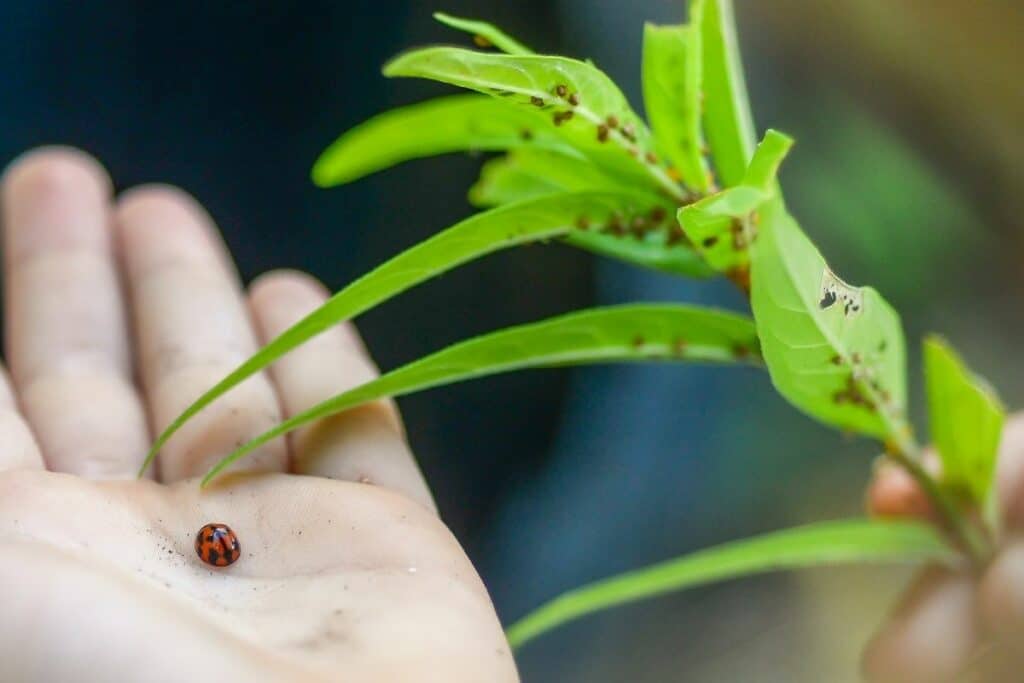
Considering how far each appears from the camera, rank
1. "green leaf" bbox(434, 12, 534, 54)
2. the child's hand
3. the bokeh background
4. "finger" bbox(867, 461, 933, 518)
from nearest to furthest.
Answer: "green leaf" bbox(434, 12, 534, 54) → the child's hand → "finger" bbox(867, 461, 933, 518) → the bokeh background

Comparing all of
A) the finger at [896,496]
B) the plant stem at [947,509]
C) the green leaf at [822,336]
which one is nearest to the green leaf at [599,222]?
the green leaf at [822,336]

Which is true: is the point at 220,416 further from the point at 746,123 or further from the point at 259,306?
the point at 746,123

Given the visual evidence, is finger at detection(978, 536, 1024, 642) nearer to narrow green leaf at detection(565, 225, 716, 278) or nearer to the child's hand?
the child's hand

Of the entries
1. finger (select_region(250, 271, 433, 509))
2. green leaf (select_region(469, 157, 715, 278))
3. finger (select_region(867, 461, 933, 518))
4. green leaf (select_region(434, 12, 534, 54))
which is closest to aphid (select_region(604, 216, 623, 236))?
green leaf (select_region(469, 157, 715, 278))

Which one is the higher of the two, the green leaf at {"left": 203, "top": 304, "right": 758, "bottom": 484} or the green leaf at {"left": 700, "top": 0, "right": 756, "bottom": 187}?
the green leaf at {"left": 700, "top": 0, "right": 756, "bottom": 187}

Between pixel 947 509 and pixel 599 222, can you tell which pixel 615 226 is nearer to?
pixel 599 222

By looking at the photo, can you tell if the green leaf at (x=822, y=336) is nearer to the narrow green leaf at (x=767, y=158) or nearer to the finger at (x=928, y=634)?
the narrow green leaf at (x=767, y=158)

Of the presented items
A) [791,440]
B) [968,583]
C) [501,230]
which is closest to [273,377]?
[501,230]

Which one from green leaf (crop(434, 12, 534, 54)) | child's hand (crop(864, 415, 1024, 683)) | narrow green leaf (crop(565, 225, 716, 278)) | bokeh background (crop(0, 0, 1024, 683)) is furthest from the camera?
bokeh background (crop(0, 0, 1024, 683))

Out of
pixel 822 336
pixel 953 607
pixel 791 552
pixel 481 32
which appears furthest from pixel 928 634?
pixel 481 32
